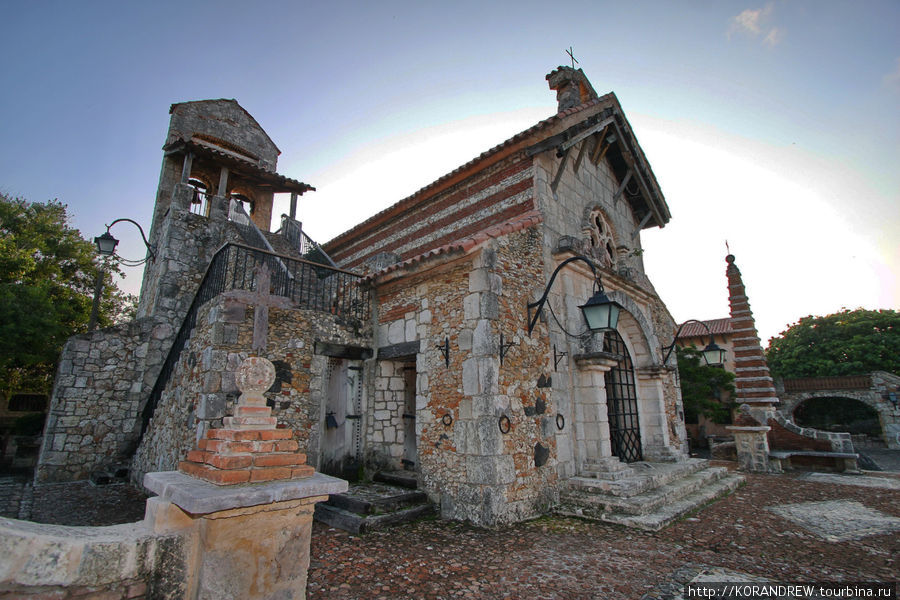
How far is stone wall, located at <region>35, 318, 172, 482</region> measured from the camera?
8.95 metres

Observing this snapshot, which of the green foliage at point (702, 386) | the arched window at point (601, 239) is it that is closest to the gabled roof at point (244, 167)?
the arched window at point (601, 239)

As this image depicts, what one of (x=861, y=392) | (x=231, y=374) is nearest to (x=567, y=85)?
(x=231, y=374)

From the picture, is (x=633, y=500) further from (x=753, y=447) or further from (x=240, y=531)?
(x=753, y=447)

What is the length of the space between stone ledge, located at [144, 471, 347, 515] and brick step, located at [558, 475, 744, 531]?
4684 millimetres

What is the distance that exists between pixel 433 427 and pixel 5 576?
16.8 feet

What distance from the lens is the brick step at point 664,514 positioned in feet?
17.8

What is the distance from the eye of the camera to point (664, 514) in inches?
227

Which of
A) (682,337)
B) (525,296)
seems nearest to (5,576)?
(525,296)

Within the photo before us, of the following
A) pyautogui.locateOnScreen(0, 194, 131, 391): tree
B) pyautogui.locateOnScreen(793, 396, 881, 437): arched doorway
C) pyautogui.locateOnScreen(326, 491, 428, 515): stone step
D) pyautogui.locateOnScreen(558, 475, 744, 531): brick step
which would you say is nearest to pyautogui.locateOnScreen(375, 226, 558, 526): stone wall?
pyautogui.locateOnScreen(326, 491, 428, 515): stone step

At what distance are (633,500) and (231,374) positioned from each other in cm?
612

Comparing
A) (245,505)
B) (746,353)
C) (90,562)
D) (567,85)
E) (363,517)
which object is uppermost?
(567,85)

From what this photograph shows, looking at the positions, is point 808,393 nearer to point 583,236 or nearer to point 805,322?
point 805,322

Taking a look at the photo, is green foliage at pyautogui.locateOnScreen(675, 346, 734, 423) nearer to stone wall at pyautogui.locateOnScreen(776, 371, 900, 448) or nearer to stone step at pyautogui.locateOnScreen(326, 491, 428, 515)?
stone wall at pyautogui.locateOnScreen(776, 371, 900, 448)

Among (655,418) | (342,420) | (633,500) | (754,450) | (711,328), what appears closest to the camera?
(633,500)
